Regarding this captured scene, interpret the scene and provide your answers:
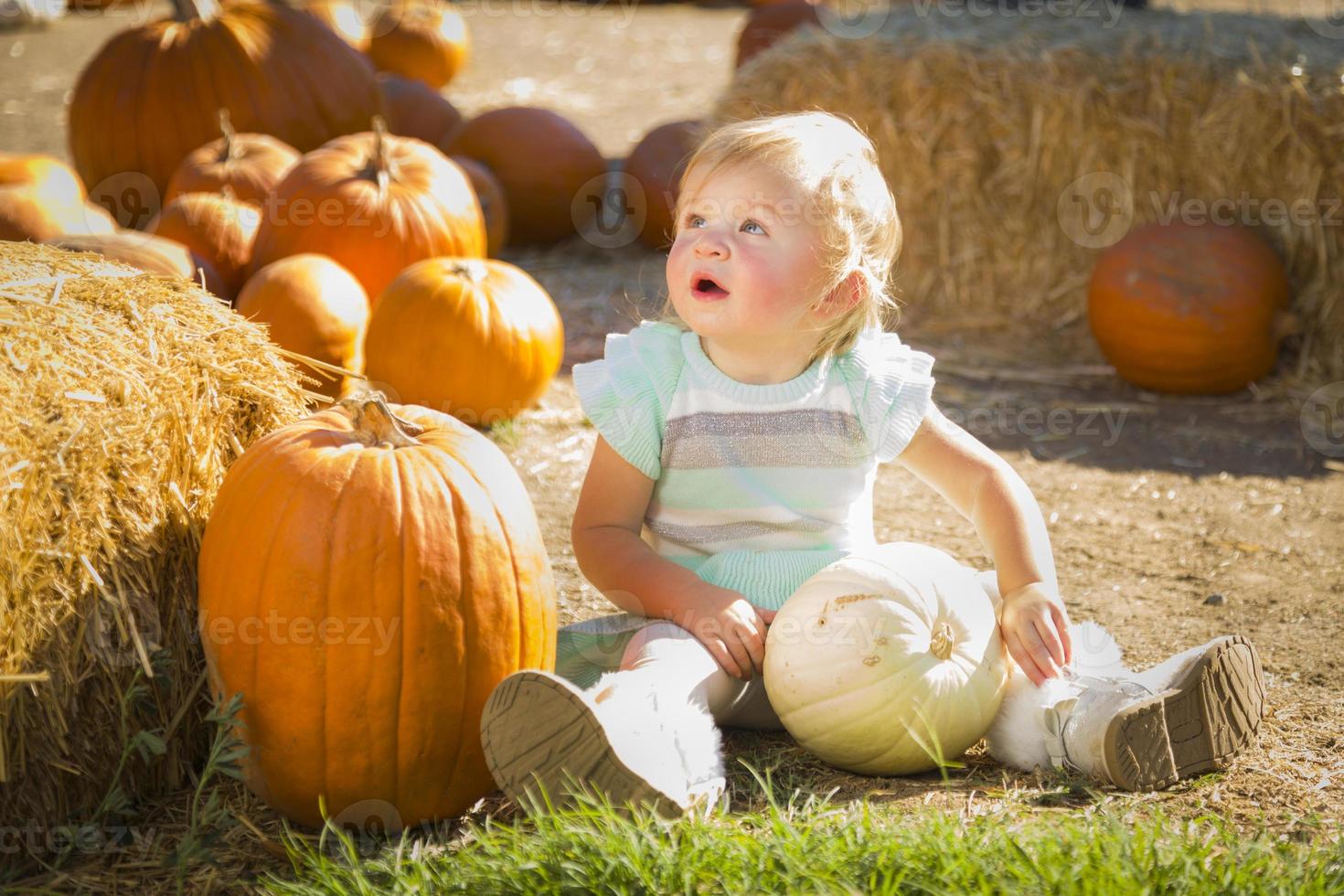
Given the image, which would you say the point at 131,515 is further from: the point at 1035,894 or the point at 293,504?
the point at 1035,894

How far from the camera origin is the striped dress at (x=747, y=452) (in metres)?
2.81

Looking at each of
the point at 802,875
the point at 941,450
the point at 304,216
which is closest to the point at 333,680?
the point at 802,875

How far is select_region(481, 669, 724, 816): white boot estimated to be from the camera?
2117 millimetres

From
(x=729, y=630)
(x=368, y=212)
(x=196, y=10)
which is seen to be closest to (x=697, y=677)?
(x=729, y=630)

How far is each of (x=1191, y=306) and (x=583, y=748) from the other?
13.3 ft

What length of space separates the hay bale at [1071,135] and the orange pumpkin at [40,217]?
10.3 feet

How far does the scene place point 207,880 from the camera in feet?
7.04

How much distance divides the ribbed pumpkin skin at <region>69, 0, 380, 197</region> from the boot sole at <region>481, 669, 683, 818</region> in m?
4.64

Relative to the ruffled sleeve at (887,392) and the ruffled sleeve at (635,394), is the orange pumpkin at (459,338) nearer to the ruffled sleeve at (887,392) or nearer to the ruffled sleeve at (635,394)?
the ruffled sleeve at (635,394)

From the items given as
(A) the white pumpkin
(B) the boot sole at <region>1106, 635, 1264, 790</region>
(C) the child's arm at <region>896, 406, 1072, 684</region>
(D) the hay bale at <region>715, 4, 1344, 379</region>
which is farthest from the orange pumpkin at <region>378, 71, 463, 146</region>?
(B) the boot sole at <region>1106, 635, 1264, 790</region>

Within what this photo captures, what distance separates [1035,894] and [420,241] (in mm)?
3821

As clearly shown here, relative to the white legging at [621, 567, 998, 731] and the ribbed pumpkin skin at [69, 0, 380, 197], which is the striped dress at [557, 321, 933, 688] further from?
the ribbed pumpkin skin at [69, 0, 380, 197]

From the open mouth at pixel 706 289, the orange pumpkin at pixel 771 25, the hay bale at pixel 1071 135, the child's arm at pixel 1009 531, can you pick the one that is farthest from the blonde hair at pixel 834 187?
the orange pumpkin at pixel 771 25

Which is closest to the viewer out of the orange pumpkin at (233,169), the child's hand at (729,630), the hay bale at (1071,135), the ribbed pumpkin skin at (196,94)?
the child's hand at (729,630)
